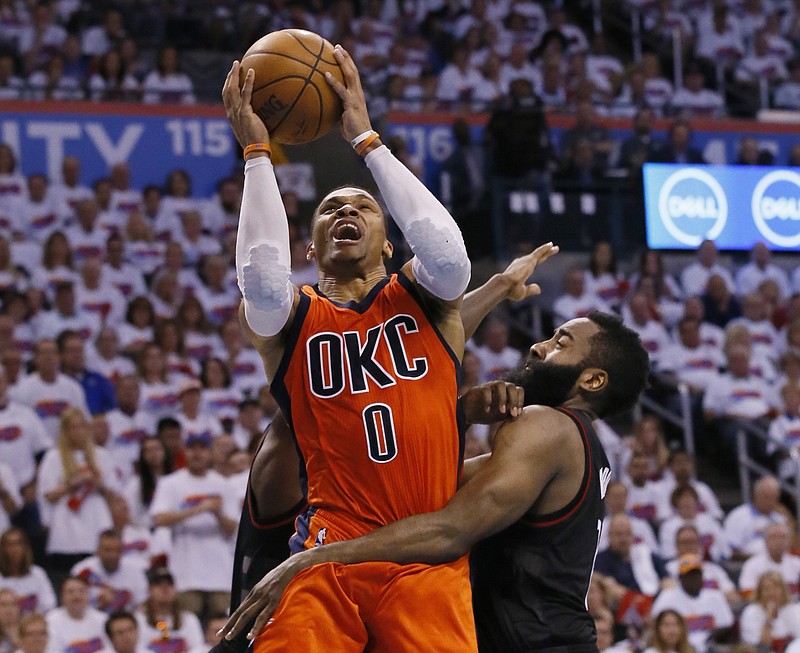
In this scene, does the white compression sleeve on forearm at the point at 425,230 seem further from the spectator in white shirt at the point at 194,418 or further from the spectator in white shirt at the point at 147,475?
the spectator in white shirt at the point at 194,418

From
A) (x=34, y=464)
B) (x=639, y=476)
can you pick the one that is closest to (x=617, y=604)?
(x=639, y=476)

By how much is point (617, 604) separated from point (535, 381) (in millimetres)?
5143

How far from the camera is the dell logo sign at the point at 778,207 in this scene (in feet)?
46.1

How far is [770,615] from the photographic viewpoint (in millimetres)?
9555

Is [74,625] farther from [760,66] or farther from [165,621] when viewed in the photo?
[760,66]

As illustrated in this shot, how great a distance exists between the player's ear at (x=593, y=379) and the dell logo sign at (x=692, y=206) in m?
9.05

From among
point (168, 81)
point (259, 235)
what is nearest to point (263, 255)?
point (259, 235)

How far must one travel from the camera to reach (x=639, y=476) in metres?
10.6

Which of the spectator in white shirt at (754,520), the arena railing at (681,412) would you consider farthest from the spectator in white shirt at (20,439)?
the spectator in white shirt at (754,520)

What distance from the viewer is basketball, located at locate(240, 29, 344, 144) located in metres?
4.09

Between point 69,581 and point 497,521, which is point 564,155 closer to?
point 69,581

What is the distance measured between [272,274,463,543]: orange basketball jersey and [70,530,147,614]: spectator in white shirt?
496cm

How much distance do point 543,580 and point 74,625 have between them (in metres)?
4.70

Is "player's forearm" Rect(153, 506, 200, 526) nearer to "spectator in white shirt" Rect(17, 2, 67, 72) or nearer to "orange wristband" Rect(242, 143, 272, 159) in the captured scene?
"orange wristband" Rect(242, 143, 272, 159)
